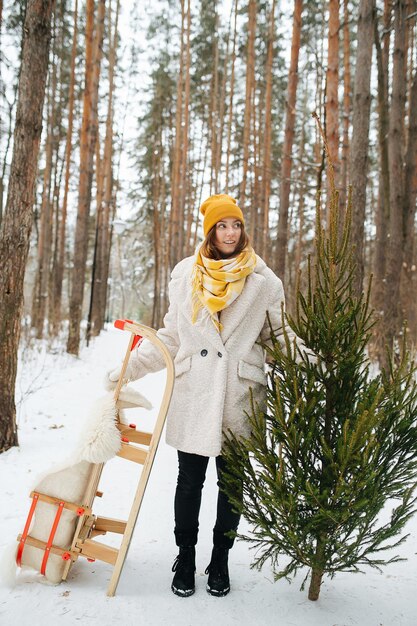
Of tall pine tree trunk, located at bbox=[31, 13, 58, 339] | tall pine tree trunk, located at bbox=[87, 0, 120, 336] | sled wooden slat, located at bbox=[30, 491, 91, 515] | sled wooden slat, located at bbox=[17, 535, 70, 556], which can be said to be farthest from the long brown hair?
tall pine tree trunk, located at bbox=[87, 0, 120, 336]

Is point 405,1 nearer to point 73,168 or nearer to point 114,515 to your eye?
point 114,515

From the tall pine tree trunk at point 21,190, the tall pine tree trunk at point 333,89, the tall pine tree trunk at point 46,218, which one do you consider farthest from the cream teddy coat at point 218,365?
the tall pine tree trunk at point 46,218

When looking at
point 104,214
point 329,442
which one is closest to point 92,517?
point 329,442

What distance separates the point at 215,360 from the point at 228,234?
68 centimetres

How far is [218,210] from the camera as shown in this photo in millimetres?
2578

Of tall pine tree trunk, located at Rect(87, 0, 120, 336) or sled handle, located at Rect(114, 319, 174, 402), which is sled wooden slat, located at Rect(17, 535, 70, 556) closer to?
sled handle, located at Rect(114, 319, 174, 402)

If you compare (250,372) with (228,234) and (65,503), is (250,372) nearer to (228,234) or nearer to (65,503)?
(228,234)

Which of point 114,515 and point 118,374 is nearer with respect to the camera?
point 118,374

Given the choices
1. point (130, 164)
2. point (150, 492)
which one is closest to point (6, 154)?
point (130, 164)

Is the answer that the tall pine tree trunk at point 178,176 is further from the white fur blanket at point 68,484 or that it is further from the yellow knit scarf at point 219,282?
the white fur blanket at point 68,484

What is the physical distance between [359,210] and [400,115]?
357 centimetres

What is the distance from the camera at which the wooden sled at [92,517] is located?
7.86ft

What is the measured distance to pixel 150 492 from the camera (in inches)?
160

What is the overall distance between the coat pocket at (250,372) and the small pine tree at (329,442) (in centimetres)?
14
